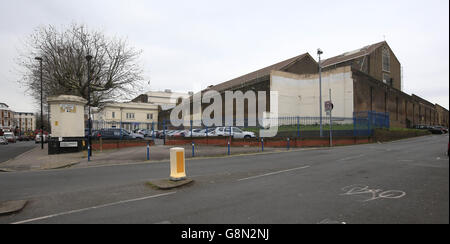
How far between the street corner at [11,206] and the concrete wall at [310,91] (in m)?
34.2

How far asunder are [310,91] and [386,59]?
27.3 meters

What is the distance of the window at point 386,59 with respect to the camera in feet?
176

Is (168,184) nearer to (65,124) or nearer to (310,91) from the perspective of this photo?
(65,124)

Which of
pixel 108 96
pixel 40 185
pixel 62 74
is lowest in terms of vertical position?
pixel 40 185

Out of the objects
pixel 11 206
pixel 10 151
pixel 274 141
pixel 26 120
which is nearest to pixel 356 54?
pixel 274 141

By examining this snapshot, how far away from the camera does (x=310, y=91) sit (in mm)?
39688

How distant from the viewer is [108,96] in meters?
26.8

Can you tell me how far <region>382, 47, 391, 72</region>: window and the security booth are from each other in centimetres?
5787

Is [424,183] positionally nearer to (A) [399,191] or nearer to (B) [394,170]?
(A) [399,191]

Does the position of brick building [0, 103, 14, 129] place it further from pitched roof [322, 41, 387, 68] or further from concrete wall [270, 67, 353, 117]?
pitched roof [322, 41, 387, 68]

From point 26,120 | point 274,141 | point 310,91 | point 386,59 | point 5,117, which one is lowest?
point 274,141

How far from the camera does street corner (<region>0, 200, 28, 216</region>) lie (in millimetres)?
4949

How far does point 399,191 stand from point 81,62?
25.7 m
